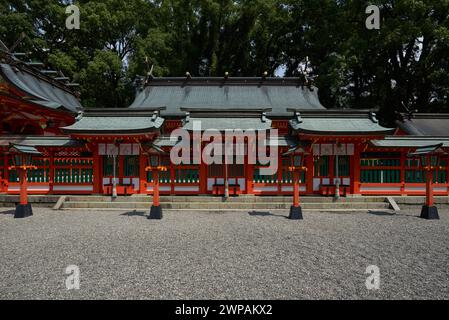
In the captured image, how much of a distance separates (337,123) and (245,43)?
21811mm

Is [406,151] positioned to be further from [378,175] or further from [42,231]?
[42,231]

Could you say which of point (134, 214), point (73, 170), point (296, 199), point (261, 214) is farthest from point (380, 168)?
point (73, 170)

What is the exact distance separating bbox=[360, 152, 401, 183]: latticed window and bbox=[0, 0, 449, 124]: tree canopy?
13514 millimetres

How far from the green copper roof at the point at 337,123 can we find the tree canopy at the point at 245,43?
11.9m

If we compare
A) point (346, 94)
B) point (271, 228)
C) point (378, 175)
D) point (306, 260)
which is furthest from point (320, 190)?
point (346, 94)

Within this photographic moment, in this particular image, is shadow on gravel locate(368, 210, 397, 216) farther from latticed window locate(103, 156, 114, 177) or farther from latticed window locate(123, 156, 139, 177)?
latticed window locate(103, 156, 114, 177)

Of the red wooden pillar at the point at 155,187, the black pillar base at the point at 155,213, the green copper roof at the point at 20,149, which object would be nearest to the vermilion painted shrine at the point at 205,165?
the green copper roof at the point at 20,149

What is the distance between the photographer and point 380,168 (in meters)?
13.7

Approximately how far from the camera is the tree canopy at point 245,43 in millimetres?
24172

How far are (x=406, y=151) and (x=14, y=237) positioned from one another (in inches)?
739

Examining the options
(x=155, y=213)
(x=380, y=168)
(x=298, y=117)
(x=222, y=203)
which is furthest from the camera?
(x=298, y=117)

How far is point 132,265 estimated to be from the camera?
18.8ft

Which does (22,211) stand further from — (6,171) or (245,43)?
(245,43)

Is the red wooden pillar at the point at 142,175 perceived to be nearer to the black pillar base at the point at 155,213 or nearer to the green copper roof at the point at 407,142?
the black pillar base at the point at 155,213
